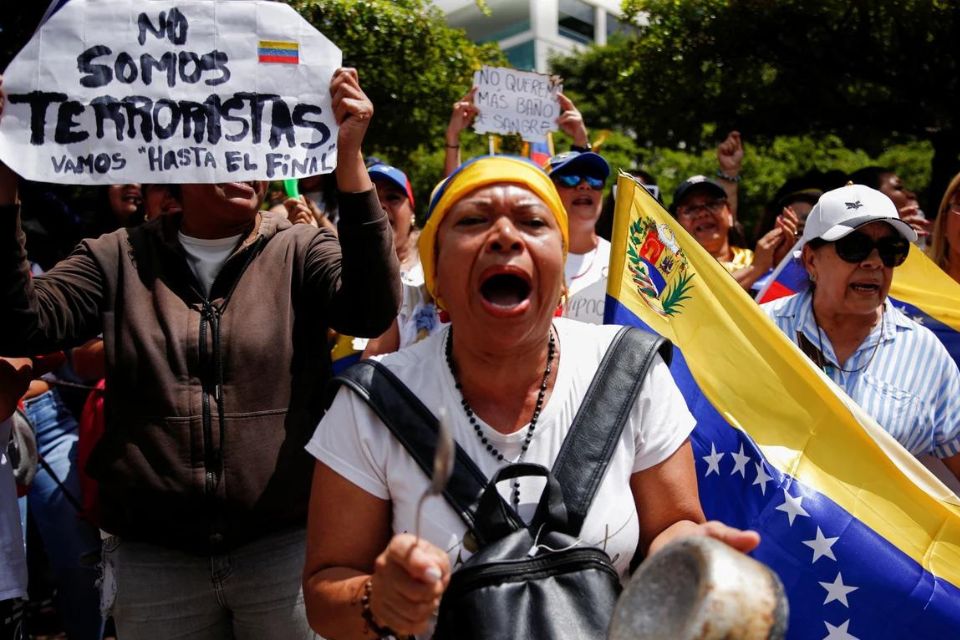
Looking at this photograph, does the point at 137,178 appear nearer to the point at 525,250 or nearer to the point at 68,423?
the point at 525,250

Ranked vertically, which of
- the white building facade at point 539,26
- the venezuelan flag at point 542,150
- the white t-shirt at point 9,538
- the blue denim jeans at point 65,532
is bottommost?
the blue denim jeans at point 65,532

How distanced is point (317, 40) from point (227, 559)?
145cm

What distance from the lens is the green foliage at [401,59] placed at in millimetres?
6434

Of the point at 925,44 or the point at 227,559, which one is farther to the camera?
the point at 925,44

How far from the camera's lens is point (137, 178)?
2.54 metres

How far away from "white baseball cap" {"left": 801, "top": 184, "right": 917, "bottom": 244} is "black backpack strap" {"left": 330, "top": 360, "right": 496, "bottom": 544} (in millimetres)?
1950

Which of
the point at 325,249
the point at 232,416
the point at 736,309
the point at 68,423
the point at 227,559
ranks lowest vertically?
the point at 68,423

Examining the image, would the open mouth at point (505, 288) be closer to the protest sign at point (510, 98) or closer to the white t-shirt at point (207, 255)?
the white t-shirt at point (207, 255)

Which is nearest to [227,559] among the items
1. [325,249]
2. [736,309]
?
[325,249]

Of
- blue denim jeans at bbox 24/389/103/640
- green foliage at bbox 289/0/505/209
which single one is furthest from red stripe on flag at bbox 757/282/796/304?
green foliage at bbox 289/0/505/209

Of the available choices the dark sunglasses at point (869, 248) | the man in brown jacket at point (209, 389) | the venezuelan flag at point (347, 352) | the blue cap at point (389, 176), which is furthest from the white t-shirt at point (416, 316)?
the dark sunglasses at point (869, 248)

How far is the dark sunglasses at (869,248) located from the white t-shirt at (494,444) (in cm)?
151

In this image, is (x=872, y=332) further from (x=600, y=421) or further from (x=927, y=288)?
(x=600, y=421)

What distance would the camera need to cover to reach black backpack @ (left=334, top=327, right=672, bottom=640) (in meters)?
1.66
